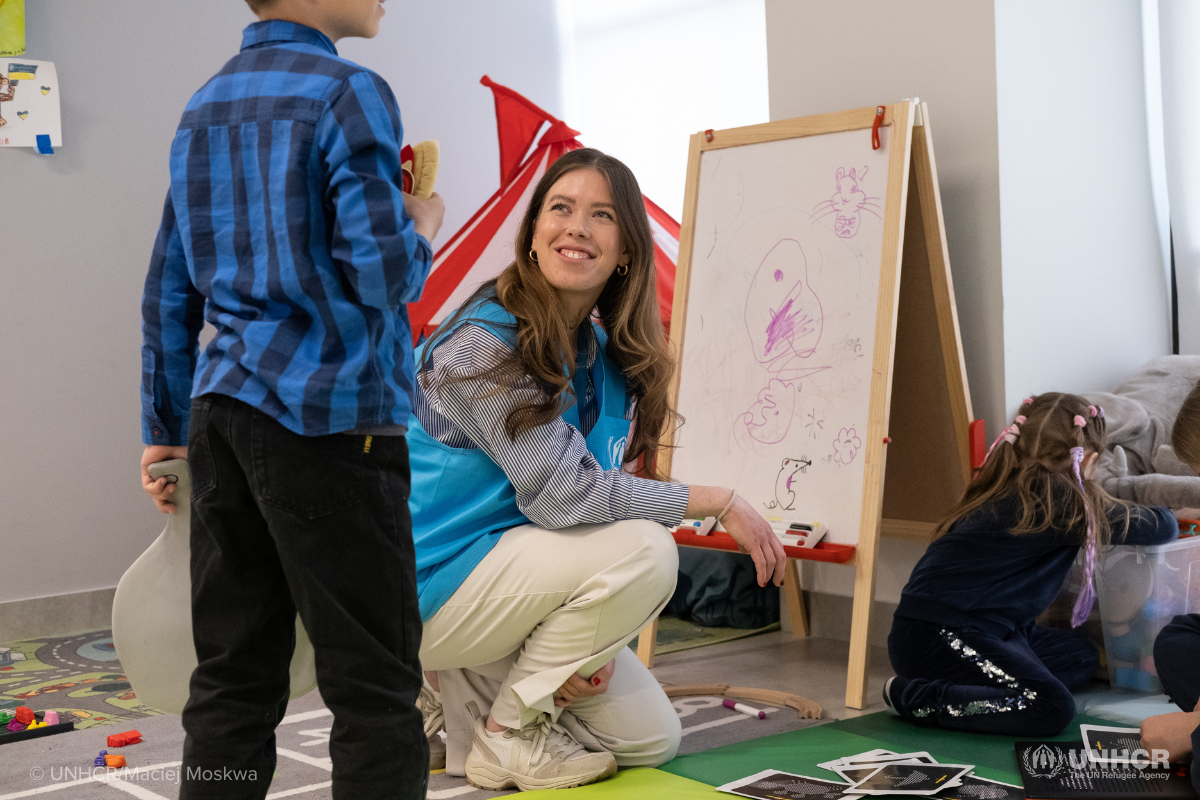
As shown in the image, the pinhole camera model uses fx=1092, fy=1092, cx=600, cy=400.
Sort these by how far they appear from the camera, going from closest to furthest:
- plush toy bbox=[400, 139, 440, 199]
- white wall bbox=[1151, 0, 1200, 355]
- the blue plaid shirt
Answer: the blue plaid shirt, plush toy bbox=[400, 139, 440, 199], white wall bbox=[1151, 0, 1200, 355]

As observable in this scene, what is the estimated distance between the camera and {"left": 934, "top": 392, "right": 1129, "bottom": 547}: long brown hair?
1.99 metres

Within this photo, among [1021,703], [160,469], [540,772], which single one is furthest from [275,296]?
[1021,703]

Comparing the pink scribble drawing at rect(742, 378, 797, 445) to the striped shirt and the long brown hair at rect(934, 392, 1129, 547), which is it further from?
the striped shirt

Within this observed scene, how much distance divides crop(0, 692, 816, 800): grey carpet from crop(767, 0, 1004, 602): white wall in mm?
753

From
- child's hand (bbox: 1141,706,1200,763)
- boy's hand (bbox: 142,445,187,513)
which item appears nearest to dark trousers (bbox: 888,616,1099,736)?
child's hand (bbox: 1141,706,1200,763)

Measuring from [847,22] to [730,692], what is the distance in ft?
5.46

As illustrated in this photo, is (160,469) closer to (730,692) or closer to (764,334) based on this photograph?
(730,692)

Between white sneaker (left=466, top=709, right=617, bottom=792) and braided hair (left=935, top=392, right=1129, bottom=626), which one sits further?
braided hair (left=935, top=392, right=1129, bottom=626)

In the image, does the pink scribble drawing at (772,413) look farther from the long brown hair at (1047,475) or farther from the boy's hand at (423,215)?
the boy's hand at (423,215)

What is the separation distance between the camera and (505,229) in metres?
3.56

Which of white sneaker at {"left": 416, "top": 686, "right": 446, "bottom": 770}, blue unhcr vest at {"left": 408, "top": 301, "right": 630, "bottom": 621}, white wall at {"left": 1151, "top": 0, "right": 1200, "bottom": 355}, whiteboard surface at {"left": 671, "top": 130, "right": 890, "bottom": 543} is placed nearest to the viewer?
blue unhcr vest at {"left": 408, "top": 301, "right": 630, "bottom": 621}

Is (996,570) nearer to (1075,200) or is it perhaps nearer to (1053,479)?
(1053,479)

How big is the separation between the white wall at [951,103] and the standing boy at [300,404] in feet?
5.56

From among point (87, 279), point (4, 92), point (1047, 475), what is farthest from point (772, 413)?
point (4, 92)
